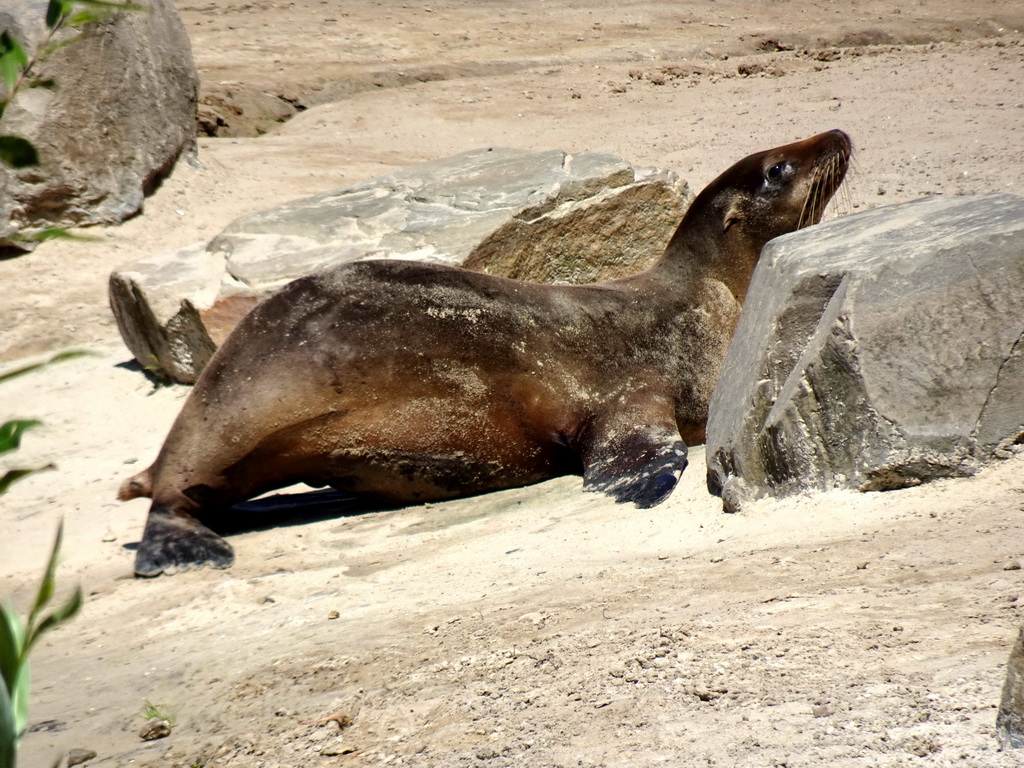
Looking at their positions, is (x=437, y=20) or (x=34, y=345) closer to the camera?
(x=34, y=345)

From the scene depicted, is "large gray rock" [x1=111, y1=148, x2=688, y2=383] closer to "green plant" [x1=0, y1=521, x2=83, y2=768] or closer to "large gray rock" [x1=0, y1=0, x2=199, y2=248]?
"large gray rock" [x1=0, y1=0, x2=199, y2=248]

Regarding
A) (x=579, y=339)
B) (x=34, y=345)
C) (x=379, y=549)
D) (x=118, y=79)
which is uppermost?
(x=118, y=79)

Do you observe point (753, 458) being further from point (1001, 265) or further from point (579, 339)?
point (579, 339)

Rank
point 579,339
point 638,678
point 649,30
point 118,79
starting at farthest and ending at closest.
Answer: point 649,30 < point 118,79 < point 579,339 < point 638,678

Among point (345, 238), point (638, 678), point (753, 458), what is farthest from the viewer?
point (345, 238)

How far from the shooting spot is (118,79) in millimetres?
9414

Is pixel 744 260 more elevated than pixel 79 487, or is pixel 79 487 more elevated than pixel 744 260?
pixel 744 260

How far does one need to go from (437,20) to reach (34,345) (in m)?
12.0

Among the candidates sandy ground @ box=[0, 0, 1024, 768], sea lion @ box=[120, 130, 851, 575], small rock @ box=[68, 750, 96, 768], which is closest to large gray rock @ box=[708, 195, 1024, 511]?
sandy ground @ box=[0, 0, 1024, 768]

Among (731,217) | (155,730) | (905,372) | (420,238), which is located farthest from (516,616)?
(420,238)

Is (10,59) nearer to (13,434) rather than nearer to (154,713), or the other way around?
(13,434)

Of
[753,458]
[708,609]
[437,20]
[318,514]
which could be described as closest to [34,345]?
[318,514]

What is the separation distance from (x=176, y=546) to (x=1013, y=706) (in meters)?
3.49

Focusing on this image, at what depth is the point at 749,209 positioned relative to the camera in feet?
20.2
